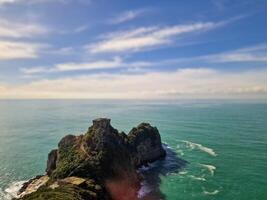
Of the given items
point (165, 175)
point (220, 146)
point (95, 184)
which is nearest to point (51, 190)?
point (95, 184)

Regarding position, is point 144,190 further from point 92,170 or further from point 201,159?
point 201,159

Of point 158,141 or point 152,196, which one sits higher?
point 158,141

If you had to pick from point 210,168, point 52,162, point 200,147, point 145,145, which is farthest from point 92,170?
point 200,147

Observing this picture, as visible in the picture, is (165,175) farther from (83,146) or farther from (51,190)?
(51,190)

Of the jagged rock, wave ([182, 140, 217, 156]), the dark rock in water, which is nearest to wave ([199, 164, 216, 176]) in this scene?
wave ([182, 140, 217, 156])

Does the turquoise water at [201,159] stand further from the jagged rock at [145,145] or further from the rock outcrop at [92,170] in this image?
the jagged rock at [145,145]

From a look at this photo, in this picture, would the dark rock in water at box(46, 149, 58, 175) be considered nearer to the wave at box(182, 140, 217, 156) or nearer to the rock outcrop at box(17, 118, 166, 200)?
the rock outcrop at box(17, 118, 166, 200)

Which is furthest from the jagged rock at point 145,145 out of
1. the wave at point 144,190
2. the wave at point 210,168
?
the wave at point 210,168
